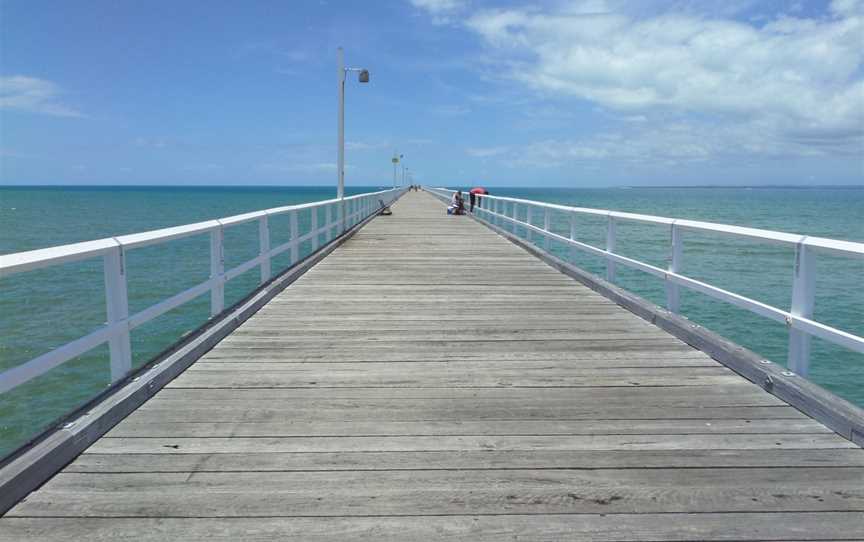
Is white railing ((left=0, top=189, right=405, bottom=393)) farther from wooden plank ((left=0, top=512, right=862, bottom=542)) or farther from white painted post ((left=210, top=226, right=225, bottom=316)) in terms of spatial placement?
wooden plank ((left=0, top=512, right=862, bottom=542))

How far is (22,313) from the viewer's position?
58.6ft

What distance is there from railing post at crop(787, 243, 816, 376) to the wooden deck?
377 mm

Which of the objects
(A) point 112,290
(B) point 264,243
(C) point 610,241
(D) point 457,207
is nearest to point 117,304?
(A) point 112,290

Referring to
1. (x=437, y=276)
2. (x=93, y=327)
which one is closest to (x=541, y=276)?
(x=437, y=276)

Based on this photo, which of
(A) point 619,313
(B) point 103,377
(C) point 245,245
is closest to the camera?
(A) point 619,313

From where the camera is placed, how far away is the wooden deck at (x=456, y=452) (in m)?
2.84

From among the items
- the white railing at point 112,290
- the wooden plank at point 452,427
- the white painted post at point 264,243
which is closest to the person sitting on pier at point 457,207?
the white painted post at point 264,243

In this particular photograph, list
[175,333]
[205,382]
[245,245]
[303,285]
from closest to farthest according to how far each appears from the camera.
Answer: [205,382] → [303,285] → [175,333] → [245,245]

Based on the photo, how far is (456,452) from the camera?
3.55m

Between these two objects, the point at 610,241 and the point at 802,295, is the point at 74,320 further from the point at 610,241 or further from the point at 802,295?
the point at 802,295

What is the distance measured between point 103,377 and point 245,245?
2712 centimetres

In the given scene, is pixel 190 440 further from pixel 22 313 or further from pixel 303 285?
pixel 22 313

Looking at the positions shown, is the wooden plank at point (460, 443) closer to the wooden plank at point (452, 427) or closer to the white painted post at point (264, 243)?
the wooden plank at point (452, 427)

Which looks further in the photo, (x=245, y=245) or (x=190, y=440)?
(x=245, y=245)
